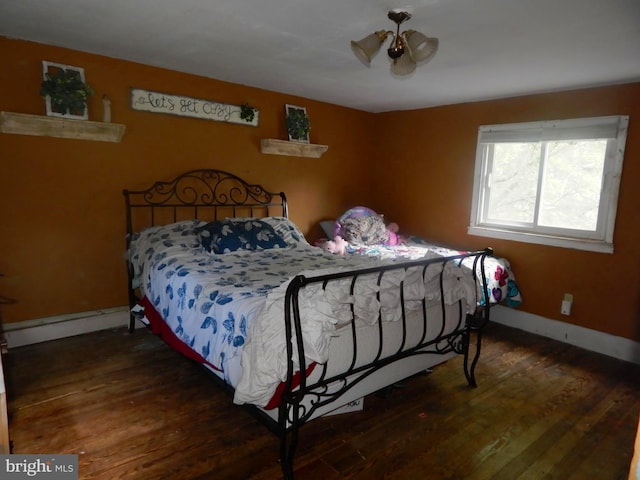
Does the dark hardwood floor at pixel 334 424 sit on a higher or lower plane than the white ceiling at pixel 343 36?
lower

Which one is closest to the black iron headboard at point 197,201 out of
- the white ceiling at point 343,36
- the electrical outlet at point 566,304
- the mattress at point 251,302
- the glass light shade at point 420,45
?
the mattress at point 251,302

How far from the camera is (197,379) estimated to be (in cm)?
254

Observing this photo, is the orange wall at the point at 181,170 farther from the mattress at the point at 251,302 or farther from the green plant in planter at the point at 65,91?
the mattress at the point at 251,302

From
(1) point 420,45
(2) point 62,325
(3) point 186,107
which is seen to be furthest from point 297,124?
(2) point 62,325

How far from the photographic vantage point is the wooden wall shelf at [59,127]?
2.63 m

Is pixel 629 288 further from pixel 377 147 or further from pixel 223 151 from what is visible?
pixel 223 151

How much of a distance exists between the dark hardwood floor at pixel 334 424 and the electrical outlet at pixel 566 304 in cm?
60

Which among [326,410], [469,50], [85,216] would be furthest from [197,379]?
[469,50]

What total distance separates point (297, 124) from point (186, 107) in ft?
3.73

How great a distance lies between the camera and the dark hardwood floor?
183cm

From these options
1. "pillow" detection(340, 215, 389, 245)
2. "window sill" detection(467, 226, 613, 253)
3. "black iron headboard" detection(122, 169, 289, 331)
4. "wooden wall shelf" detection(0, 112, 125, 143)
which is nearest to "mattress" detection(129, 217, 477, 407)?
"black iron headboard" detection(122, 169, 289, 331)

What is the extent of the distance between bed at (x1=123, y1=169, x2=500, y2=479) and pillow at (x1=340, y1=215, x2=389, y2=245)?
82 cm

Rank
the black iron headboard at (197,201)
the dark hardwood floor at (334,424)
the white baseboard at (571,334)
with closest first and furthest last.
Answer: the dark hardwood floor at (334,424) → the white baseboard at (571,334) → the black iron headboard at (197,201)

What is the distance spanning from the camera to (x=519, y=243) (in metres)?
3.70
